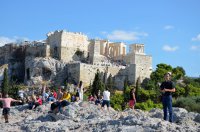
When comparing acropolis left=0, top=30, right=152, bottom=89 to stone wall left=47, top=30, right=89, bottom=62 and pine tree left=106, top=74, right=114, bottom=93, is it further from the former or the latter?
pine tree left=106, top=74, right=114, bottom=93

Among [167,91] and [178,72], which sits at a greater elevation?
[178,72]

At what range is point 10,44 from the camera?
85062mm

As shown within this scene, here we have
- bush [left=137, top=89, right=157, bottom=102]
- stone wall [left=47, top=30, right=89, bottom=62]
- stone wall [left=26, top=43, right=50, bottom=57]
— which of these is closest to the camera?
bush [left=137, top=89, right=157, bottom=102]

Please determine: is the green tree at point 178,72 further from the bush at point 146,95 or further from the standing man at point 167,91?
the standing man at point 167,91

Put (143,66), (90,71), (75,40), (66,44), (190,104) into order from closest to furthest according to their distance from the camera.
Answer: (190,104) < (90,71) < (143,66) < (66,44) < (75,40)

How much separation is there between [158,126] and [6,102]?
26.2ft

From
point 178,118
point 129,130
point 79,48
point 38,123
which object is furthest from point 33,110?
point 79,48

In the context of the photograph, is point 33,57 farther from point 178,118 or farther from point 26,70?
point 178,118

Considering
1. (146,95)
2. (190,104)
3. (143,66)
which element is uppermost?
(143,66)

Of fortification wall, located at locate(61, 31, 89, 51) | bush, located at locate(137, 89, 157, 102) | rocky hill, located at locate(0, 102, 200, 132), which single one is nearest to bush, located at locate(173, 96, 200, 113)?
rocky hill, located at locate(0, 102, 200, 132)

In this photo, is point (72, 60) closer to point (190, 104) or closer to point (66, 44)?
point (66, 44)

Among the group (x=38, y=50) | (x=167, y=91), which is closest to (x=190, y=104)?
(x=167, y=91)

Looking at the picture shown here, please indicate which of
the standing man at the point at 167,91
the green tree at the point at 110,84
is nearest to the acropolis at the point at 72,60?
the green tree at the point at 110,84

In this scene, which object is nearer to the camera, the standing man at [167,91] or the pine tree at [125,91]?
the standing man at [167,91]
